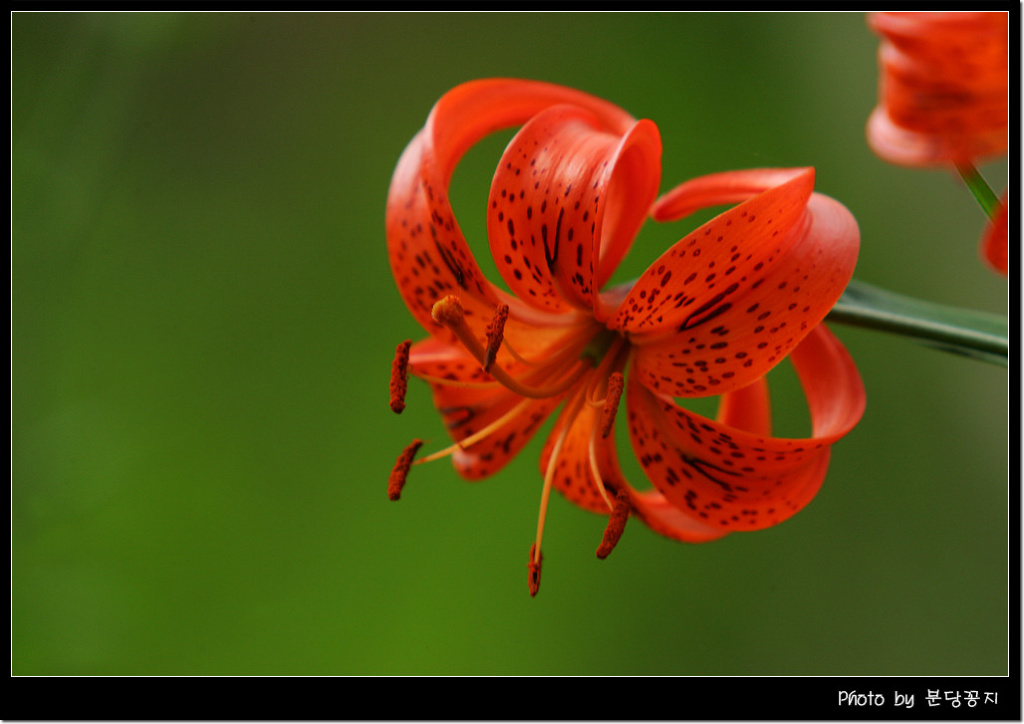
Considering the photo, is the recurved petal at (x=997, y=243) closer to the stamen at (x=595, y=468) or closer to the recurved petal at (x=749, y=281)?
the recurved petal at (x=749, y=281)

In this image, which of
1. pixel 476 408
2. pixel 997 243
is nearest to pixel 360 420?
pixel 476 408

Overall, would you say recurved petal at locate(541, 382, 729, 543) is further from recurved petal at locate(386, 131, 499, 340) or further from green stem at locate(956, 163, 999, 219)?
green stem at locate(956, 163, 999, 219)

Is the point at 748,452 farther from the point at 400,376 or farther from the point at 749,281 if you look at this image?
the point at 400,376

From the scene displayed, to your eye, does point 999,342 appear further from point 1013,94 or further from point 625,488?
point 625,488

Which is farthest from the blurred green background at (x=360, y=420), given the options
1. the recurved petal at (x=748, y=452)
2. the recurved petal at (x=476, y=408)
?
the recurved petal at (x=748, y=452)

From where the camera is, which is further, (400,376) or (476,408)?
(476,408)

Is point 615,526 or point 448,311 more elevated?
point 448,311

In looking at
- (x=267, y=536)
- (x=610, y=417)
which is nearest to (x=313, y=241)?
(x=267, y=536)
